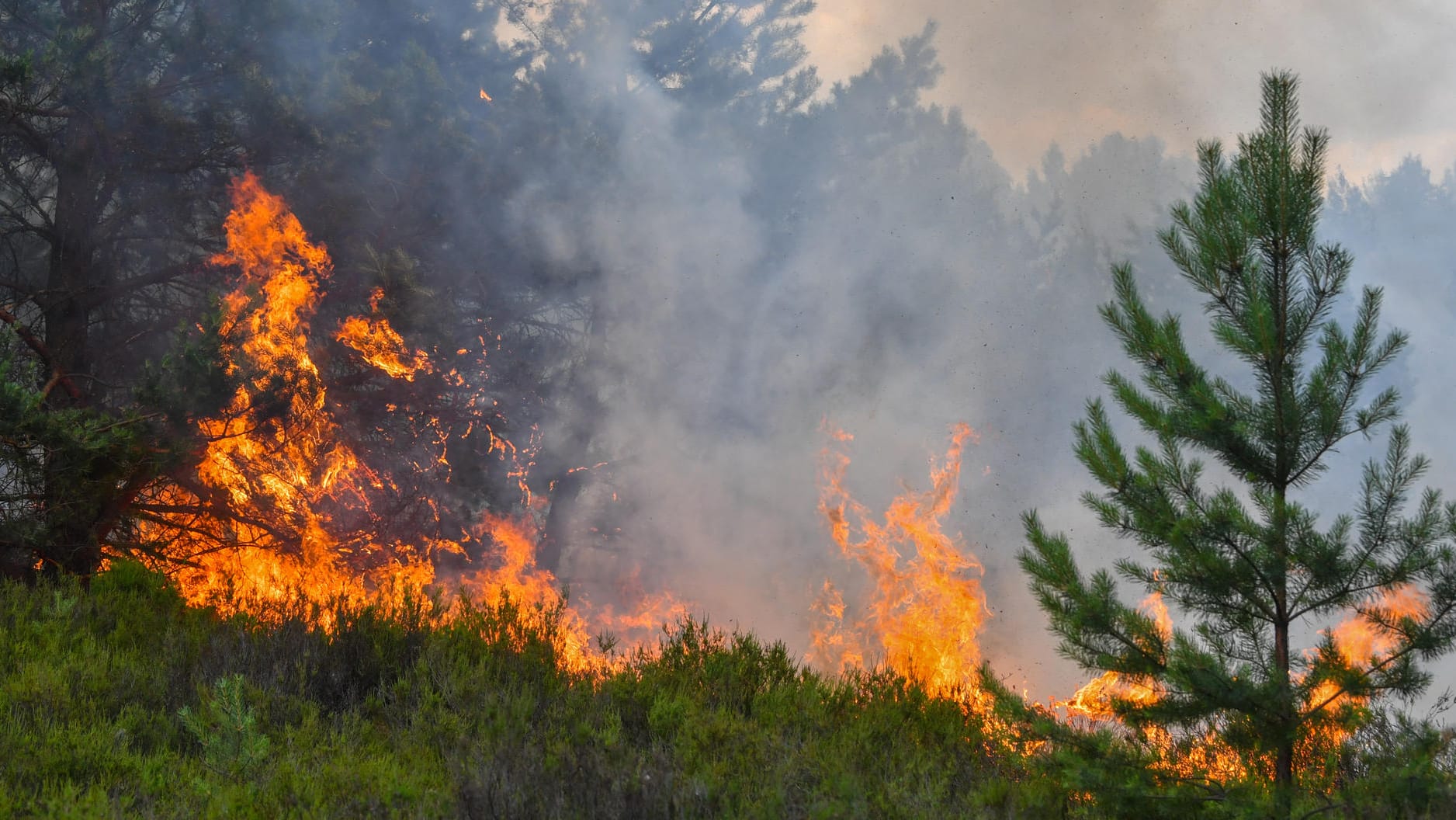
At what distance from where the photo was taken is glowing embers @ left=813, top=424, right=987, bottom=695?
10742mm

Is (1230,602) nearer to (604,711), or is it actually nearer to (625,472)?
(604,711)

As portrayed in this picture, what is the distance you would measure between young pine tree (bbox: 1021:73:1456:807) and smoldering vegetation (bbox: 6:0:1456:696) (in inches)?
339

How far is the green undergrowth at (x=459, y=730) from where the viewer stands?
4.35 metres

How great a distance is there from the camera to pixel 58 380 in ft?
29.8

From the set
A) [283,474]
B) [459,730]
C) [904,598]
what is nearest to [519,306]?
[283,474]

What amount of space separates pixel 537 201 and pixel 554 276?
1.14 metres

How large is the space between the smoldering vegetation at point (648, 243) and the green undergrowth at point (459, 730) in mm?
5369

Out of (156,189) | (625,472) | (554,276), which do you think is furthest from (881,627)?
(156,189)

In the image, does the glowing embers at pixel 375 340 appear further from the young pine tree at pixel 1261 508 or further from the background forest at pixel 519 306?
the young pine tree at pixel 1261 508

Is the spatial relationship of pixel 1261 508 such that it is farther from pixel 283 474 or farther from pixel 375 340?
pixel 375 340

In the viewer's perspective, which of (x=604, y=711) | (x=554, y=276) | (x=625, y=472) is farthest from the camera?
(x=625, y=472)

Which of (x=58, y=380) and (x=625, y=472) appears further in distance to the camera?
(x=625, y=472)

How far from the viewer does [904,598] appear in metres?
12.2

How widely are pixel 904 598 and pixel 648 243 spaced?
21.9 ft
